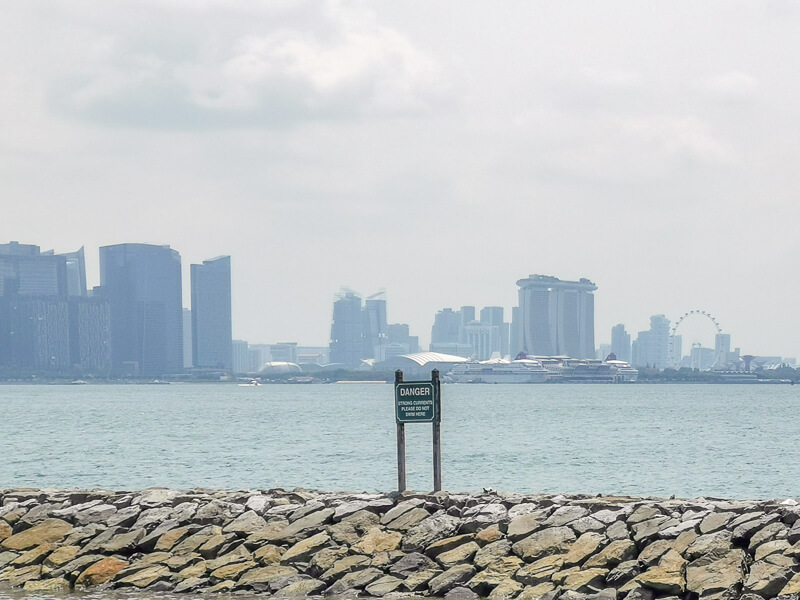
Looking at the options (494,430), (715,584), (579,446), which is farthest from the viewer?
(494,430)

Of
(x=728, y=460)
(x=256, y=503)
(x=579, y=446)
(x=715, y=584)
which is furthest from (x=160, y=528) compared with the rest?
(x=579, y=446)

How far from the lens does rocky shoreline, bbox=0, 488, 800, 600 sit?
13.6 meters

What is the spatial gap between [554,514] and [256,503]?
420 cm

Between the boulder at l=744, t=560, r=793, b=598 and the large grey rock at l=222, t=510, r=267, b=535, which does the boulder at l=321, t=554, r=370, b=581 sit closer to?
the large grey rock at l=222, t=510, r=267, b=535

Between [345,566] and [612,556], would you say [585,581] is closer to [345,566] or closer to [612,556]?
[612,556]

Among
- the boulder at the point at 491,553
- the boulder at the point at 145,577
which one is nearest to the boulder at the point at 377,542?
the boulder at the point at 491,553

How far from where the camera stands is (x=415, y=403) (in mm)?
16312

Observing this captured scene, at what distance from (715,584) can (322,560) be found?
4.75 metres

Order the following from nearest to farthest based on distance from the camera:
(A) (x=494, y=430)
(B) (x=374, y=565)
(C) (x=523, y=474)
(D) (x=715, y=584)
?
1. (D) (x=715, y=584)
2. (B) (x=374, y=565)
3. (C) (x=523, y=474)
4. (A) (x=494, y=430)

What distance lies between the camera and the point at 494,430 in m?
64.6

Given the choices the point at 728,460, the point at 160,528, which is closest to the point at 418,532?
the point at 160,528

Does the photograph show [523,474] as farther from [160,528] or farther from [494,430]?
[494,430]

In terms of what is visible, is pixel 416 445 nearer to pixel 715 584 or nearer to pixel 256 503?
pixel 256 503

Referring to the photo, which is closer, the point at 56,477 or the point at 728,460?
the point at 56,477
